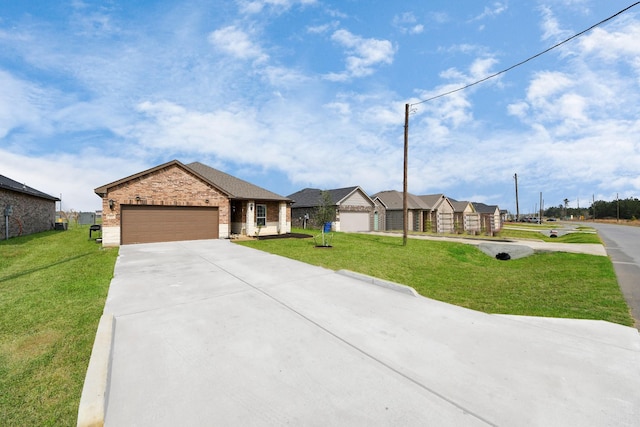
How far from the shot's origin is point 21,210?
67.4 feet

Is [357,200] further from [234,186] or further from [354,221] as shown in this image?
[234,186]

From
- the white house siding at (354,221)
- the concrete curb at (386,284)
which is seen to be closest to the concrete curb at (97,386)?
the concrete curb at (386,284)

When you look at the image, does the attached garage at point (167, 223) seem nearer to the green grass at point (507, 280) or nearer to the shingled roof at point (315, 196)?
the green grass at point (507, 280)

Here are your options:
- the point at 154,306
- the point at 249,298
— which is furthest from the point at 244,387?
the point at 154,306

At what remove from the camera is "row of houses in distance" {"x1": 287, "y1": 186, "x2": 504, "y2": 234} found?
91.6ft

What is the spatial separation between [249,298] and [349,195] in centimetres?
2319

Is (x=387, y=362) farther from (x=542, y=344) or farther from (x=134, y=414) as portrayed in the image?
(x=134, y=414)

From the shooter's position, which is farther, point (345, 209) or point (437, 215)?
point (437, 215)

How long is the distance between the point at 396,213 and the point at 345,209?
29.3 feet

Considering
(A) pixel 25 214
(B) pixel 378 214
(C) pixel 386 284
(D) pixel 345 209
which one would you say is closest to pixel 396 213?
(B) pixel 378 214

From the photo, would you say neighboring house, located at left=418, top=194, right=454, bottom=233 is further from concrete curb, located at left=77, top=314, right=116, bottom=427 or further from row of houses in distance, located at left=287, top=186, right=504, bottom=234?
concrete curb, located at left=77, top=314, right=116, bottom=427

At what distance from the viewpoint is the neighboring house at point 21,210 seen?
1802cm

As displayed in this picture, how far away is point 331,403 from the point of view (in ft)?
8.84

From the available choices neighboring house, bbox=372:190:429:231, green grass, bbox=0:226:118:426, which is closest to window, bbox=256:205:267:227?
green grass, bbox=0:226:118:426
